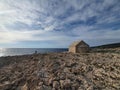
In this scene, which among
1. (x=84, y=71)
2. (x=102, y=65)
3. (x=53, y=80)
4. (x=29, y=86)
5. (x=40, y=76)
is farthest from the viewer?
(x=102, y=65)

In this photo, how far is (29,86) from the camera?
14172 mm

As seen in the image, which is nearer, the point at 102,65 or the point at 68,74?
the point at 68,74

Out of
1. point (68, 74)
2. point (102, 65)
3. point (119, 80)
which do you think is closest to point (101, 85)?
point (119, 80)

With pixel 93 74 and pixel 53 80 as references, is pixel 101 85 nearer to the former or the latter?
pixel 93 74

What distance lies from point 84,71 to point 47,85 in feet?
16.6

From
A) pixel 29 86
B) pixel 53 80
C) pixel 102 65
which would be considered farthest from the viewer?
pixel 102 65

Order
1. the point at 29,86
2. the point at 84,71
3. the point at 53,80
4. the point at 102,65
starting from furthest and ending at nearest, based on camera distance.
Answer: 1. the point at 102,65
2. the point at 84,71
3. the point at 53,80
4. the point at 29,86

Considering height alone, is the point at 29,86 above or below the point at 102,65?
below

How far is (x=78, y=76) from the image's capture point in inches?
642

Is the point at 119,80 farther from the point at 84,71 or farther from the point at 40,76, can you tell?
the point at 40,76

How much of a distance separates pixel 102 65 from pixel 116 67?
1.63 metres

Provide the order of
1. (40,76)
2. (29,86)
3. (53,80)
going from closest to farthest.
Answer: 1. (29,86)
2. (53,80)
3. (40,76)

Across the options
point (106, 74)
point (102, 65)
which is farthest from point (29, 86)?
point (102, 65)

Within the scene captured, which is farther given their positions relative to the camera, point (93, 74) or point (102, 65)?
point (102, 65)
